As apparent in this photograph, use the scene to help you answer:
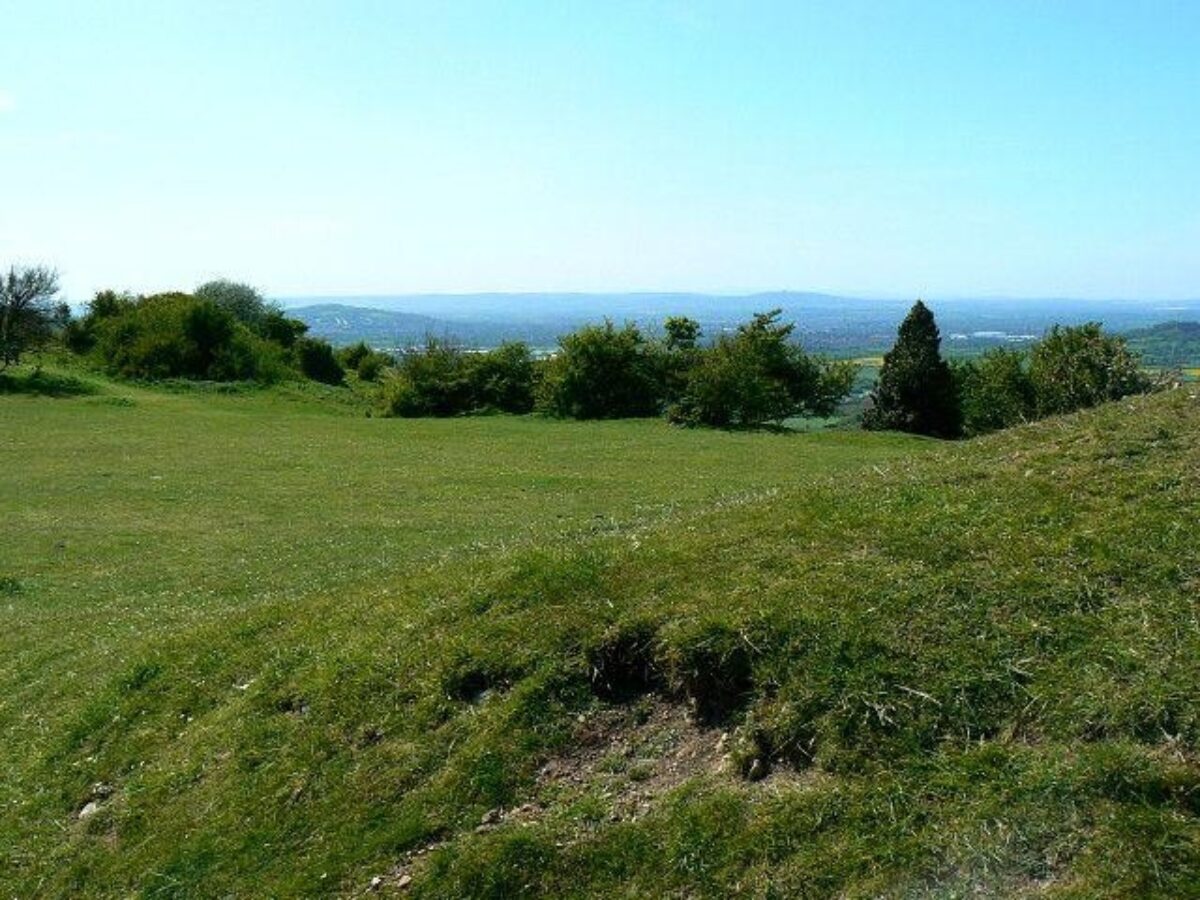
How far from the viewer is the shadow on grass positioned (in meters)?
57.8

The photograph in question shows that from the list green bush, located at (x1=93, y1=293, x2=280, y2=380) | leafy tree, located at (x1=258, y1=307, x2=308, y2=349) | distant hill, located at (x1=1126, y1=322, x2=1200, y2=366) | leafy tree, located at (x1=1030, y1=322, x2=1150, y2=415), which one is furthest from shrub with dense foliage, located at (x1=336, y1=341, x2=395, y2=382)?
distant hill, located at (x1=1126, y1=322, x2=1200, y2=366)

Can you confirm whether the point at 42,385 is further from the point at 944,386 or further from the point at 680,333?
the point at 944,386

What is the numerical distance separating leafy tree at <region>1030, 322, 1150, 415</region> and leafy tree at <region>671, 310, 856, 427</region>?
38.9ft

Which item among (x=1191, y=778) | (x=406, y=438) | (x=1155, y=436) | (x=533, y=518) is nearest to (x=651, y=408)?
(x=406, y=438)

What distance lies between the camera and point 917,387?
178ft

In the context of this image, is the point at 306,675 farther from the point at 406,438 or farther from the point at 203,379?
the point at 203,379

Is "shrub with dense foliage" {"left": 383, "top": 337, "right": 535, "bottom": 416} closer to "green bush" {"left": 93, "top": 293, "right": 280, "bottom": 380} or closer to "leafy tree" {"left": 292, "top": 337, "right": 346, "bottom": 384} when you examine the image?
"green bush" {"left": 93, "top": 293, "right": 280, "bottom": 380}

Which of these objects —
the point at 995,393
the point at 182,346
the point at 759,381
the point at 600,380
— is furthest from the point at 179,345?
the point at 995,393

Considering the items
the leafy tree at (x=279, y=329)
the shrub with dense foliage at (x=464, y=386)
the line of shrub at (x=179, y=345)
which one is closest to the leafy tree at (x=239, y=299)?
the leafy tree at (x=279, y=329)

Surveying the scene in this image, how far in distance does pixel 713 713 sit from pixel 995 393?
56.7 m

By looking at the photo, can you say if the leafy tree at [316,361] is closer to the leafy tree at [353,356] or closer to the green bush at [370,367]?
the green bush at [370,367]

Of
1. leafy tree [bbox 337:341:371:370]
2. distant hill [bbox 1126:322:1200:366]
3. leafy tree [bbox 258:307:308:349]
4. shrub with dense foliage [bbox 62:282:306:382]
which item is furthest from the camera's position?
leafy tree [bbox 337:341:371:370]

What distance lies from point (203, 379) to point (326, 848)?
7096 centimetres

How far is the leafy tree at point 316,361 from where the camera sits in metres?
91.8
